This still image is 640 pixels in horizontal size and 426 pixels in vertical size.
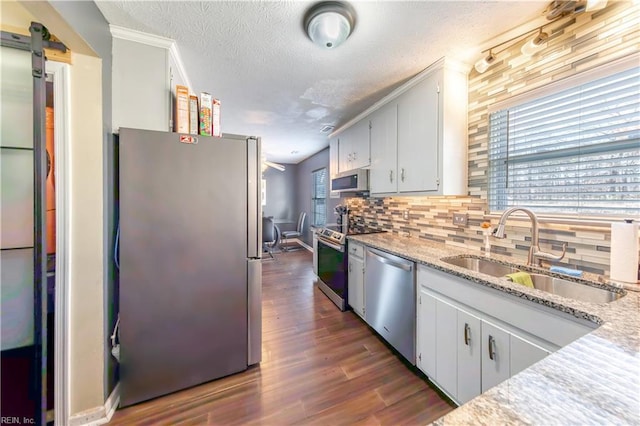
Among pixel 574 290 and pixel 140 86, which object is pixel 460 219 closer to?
pixel 574 290

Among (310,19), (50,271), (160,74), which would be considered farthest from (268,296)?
Answer: (310,19)

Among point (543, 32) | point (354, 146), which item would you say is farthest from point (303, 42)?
point (354, 146)

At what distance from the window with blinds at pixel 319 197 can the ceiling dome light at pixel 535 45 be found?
12.8 ft

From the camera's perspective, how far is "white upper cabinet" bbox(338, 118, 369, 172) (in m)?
3.02

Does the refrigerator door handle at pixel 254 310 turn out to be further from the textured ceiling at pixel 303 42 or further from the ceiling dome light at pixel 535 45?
the ceiling dome light at pixel 535 45

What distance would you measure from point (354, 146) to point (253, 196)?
1.92 metres

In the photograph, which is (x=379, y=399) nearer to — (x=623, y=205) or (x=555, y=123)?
(x=623, y=205)

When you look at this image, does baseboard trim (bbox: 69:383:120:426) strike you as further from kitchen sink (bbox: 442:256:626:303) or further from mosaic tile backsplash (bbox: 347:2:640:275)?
mosaic tile backsplash (bbox: 347:2:640:275)

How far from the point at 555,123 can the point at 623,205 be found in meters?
0.62

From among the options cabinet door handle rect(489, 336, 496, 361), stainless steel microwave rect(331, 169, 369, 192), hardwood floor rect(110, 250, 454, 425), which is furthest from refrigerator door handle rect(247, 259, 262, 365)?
stainless steel microwave rect(331, 169, 369, 192)

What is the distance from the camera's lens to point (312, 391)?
65.8 inches

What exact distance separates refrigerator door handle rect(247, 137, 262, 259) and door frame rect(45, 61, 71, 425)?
101cm

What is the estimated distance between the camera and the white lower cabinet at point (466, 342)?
1.16m

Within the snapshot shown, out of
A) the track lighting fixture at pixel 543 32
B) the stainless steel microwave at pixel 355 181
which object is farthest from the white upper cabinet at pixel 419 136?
the stainless steel microwave at pixel 355 181
